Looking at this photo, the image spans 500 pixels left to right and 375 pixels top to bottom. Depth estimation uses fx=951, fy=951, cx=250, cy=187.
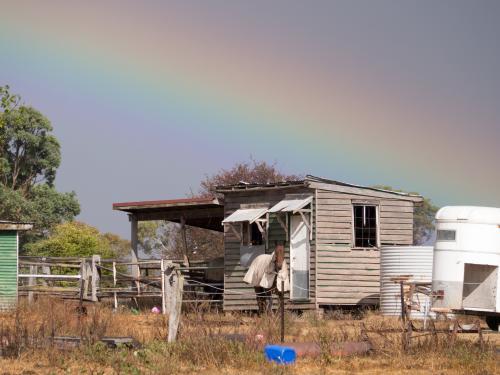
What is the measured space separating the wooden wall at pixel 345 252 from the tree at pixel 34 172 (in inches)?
1094

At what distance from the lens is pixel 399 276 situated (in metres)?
23.9

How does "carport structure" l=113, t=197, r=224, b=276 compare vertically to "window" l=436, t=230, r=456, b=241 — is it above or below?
above

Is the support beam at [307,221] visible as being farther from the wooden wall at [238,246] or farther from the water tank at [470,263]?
the water tank at [470,263]

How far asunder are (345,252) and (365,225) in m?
0.97

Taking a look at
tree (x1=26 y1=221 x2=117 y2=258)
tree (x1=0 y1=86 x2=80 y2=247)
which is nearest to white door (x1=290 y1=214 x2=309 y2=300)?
tree (x1=26 y1=221 x2=117 y2=258)

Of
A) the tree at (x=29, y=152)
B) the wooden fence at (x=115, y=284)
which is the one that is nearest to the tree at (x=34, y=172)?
the tree at (x=29, y=152)

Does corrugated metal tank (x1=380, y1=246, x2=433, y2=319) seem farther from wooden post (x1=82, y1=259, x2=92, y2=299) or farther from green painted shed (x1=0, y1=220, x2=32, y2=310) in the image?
green painted shed (x1=0, y1=220, x2=32, y2=310)

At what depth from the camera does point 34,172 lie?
5319 centimetres

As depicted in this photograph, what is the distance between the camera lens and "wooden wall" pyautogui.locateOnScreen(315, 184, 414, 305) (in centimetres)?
2558

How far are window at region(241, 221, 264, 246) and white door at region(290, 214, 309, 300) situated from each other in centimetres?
130

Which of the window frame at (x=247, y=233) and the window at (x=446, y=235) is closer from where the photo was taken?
the window at (x=446, y=235)

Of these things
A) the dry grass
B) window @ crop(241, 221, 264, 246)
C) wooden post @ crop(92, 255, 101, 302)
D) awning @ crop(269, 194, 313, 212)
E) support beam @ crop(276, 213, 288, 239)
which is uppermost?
awning @ crop(269, 194, 313, 212)

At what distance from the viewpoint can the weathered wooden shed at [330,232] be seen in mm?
25594

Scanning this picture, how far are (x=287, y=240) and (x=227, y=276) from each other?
2.27 m
